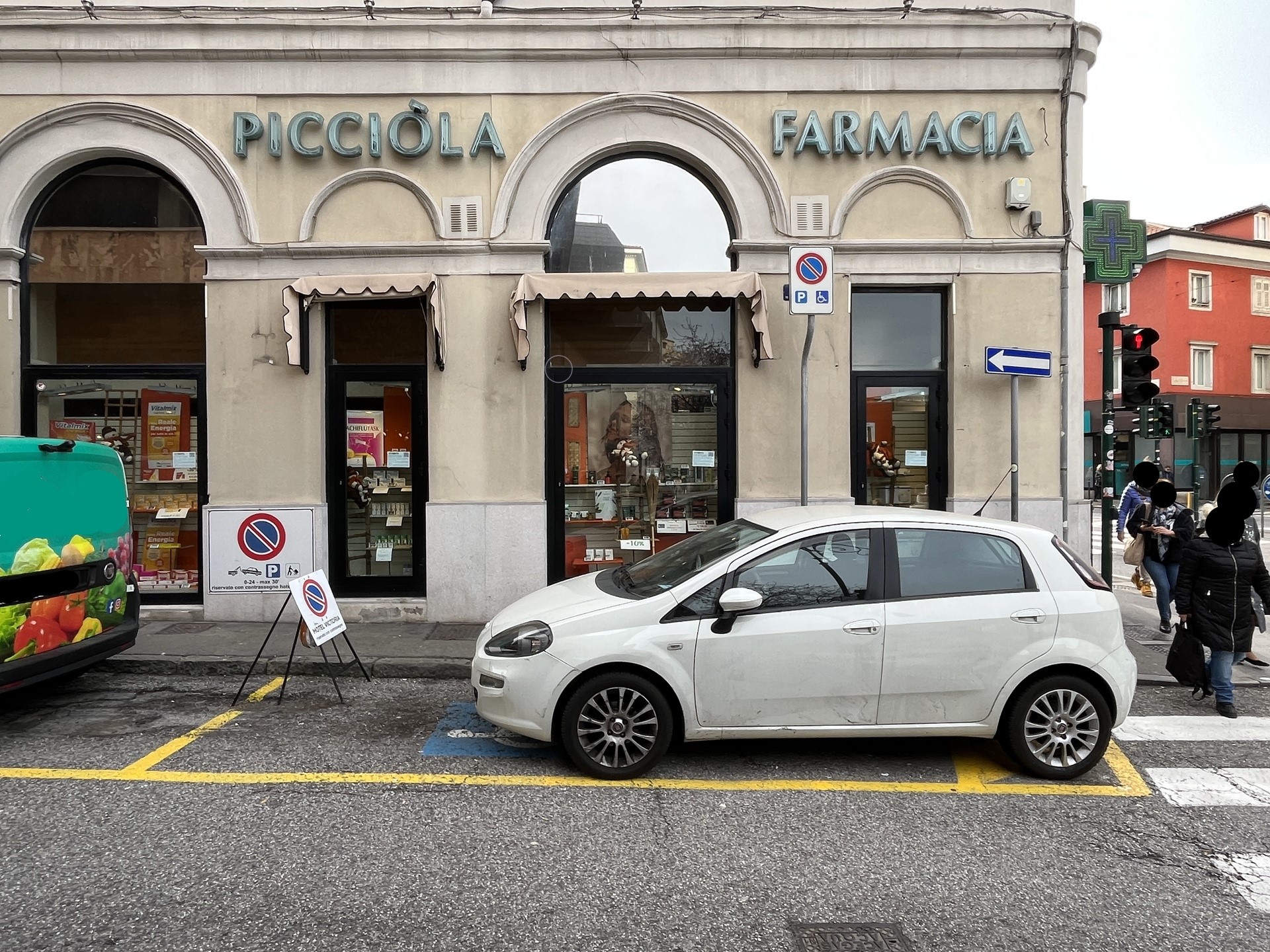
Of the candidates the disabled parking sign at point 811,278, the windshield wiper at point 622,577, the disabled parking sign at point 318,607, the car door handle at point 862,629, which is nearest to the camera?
the car door handle at point 862,629

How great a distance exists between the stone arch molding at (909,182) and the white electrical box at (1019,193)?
0.48 m

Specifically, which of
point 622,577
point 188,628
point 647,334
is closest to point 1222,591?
point 622,577

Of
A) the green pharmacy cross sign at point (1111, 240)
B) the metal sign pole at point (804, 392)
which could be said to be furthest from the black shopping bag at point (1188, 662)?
the green pharmacy cross sign at point (1111, 240)

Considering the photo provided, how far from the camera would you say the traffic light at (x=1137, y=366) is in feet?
29.6

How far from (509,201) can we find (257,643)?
18.2 feet

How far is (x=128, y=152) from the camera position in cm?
930

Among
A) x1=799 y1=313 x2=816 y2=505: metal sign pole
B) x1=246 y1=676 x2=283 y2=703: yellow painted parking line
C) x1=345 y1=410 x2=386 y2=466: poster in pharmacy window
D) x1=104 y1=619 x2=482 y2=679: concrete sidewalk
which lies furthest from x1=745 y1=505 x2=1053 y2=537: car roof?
x1=345 y1=410 x2=386 y2=466: poster in pharmacy window

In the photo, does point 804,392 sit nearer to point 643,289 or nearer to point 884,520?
point 643,289

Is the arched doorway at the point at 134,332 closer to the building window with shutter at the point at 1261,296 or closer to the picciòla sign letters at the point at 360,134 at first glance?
the picciòla sign letters at the point at 360,134

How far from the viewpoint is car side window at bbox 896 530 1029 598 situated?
4.99 meters

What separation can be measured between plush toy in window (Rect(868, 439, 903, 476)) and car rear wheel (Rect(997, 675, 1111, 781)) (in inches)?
191

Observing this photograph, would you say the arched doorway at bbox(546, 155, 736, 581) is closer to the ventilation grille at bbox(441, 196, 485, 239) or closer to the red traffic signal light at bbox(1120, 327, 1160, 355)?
the ventilation grille at bbox(441, 196, 485, 239)

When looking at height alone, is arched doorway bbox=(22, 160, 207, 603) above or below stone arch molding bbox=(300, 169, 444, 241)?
below

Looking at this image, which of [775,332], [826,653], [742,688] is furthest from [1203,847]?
[775,332]
